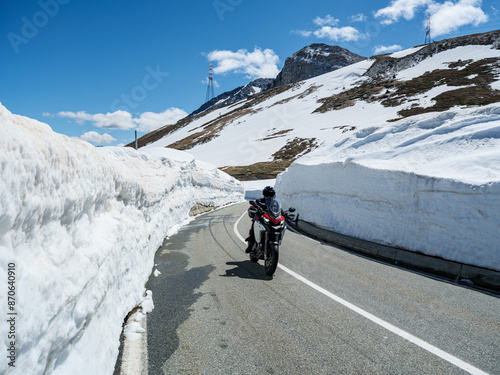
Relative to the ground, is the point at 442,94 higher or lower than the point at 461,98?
higher

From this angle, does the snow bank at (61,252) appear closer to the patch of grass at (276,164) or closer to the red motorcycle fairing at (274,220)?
the red motorcycle fairing at (274,220)

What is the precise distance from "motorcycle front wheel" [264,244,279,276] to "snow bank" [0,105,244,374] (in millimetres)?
2621

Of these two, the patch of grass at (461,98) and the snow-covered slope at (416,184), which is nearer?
the snow-covered slope at (416,184)

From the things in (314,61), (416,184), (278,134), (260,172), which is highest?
(314,61)

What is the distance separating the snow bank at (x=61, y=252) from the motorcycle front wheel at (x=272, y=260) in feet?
8.60

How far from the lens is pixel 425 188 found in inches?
282

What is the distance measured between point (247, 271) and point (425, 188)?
482cm

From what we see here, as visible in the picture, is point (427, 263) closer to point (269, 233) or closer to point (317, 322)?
point (269, 233)

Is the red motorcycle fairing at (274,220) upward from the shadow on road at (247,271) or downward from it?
upward

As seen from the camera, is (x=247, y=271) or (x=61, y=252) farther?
(x=247, y=271)

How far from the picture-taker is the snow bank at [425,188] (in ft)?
19.6

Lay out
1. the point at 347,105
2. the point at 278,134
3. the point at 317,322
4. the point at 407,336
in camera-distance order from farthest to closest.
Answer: the point at 347,105
the point at 278,134
the point at 317,322
the point at 407,336

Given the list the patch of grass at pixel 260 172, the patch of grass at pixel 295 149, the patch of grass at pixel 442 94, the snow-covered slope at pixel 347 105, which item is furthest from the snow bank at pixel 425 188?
the patch of grass at pixel 442 94

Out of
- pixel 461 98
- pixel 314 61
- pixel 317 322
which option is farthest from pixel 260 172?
pixel 314 61
